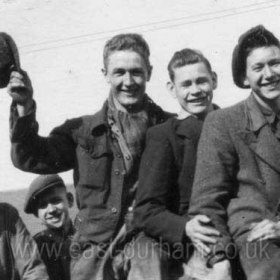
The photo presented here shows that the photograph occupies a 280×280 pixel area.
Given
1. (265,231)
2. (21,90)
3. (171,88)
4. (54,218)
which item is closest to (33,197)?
(54,218)

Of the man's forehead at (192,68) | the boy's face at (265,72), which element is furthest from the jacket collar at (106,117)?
the boy's face at (265,72)

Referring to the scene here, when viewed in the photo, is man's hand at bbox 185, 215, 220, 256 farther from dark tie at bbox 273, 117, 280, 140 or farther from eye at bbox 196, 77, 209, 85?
eye at bbox 196, 77, 209, 85

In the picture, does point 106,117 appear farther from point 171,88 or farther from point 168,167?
point 168,167

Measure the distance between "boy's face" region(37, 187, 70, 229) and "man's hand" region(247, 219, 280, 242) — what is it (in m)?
1.89

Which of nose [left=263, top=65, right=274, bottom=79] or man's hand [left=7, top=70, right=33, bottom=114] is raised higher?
man's hand [left=7, top=70, right=33, bottom=114]

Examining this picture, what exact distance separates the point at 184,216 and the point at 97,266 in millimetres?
526

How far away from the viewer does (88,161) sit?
10.6 ft

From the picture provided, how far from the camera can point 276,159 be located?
8.82 ft

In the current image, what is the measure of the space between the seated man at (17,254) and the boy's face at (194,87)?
1.24 meters

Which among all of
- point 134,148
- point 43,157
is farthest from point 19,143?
point 134,148

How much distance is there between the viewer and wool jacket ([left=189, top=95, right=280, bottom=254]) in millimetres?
2609

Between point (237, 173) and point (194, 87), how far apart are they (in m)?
0.53

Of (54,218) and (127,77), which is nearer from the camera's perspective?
(127,77)

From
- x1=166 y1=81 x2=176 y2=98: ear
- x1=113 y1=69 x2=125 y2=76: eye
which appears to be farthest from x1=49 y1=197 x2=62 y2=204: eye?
x1=166 y1=81 x2=176 y2=98: ear
